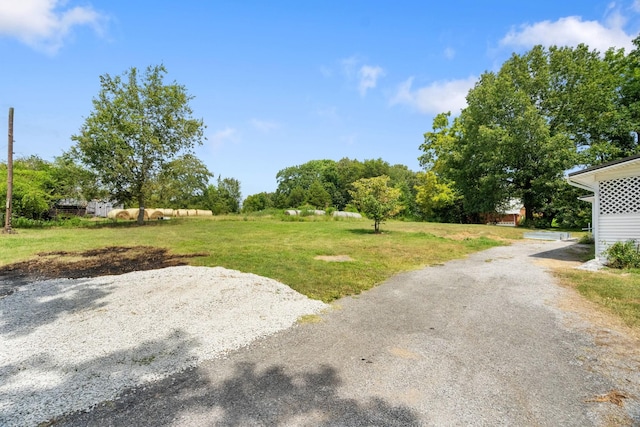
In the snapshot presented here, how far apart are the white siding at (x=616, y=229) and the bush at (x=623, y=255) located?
9.2 inches

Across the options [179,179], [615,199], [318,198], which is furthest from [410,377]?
[318,198]

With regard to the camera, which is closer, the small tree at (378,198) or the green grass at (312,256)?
the green grass at (312,256)

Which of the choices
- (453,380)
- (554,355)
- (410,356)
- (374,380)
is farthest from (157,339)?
(554,355)

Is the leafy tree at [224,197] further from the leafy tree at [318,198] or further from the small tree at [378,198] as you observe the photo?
the small tree at [378,198]

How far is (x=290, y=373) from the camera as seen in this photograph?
9.62 ft

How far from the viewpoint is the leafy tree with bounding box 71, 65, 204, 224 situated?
69.4ft

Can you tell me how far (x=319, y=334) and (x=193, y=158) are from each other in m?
23.0

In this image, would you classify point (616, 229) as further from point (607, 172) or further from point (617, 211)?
point (607, 172)

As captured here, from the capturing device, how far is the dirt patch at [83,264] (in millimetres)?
6891

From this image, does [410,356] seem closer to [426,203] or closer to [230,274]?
[230,274]

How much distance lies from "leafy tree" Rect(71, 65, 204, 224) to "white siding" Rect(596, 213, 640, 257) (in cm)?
2369

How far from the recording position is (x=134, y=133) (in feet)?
72.1

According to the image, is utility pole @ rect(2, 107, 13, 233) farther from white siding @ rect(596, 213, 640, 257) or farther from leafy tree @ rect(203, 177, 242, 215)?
leafy tree @ rect(203, 177, 242, 215)

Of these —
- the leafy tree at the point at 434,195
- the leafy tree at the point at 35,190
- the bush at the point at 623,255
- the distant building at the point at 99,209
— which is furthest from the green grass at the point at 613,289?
the distant building at the point at 99,209
